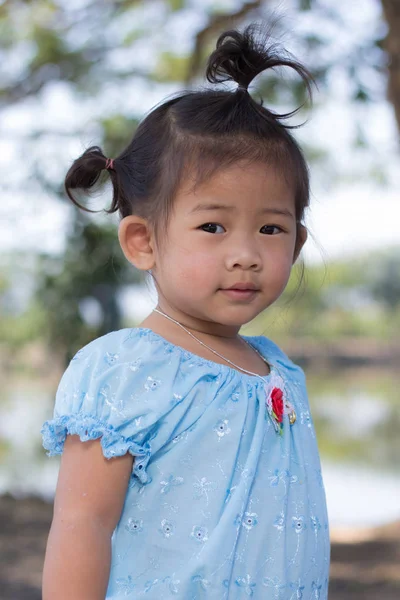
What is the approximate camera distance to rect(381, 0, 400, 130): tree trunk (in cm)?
316

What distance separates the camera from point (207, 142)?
47.4 inches

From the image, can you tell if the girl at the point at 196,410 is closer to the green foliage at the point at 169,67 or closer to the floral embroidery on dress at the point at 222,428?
the floral embroidery on dress at the point at 222,428

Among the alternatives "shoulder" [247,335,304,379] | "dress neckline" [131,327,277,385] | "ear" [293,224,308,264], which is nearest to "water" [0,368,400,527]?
"shoulder" [247,335,304,379]

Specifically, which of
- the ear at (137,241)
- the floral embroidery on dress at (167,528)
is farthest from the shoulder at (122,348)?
the floral embroidery on dress at (167,528)

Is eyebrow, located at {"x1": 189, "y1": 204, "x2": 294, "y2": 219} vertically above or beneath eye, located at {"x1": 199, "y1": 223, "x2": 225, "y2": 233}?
above

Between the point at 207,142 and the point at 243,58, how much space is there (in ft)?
0.83

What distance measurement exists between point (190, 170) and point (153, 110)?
0.58 feet

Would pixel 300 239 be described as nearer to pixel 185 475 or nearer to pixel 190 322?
pixel 190 322

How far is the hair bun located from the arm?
66 centimetres

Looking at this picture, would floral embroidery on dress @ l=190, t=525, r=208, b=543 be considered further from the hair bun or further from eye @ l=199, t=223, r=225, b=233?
the hair bun

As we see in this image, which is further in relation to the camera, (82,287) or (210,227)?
(82,287)

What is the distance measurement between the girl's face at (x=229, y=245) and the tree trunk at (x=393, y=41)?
2.17 meters

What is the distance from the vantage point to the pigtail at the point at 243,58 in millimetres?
1370

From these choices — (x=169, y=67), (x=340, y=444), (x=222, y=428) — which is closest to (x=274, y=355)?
(x=222, y=428)
